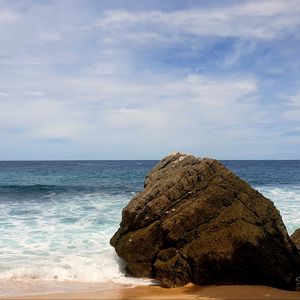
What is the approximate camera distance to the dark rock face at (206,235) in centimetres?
933

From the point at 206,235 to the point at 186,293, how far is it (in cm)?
147

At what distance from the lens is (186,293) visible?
28.9 ft

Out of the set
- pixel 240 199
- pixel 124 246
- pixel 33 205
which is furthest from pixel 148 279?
pixel 33 205

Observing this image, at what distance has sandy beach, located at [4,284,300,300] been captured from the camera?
857 cm

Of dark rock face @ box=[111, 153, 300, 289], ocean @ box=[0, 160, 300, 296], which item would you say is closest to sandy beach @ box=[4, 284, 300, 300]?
dark rock face @ box=[111, 153, 300, 289]

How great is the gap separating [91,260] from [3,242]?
12.1 ft

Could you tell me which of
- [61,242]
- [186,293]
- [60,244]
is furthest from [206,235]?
[61,242]

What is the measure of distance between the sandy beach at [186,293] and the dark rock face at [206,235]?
0.96ft

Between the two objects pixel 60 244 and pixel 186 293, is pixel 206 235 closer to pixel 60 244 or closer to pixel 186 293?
pixel 186 293

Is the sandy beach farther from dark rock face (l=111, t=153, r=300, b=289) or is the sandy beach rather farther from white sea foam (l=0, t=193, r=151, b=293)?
white sea foam (l=0, t=193, r=151, b=293)

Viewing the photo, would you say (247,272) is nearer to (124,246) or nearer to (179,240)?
(179,240)

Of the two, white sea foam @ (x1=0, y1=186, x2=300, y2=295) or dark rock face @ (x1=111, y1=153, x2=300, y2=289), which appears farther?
white sea foam @ (x1=0, y1=186, x2=300, y2=295)

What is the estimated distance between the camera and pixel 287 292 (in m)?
9.02

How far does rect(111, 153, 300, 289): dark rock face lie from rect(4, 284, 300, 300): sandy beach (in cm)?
29
